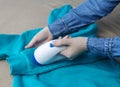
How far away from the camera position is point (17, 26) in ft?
3.37

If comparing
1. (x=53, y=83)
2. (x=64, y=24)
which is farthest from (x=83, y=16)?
(x=53, y=83)

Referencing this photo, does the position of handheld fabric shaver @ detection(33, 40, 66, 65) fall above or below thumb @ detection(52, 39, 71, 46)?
below

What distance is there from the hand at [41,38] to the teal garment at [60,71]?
4cm

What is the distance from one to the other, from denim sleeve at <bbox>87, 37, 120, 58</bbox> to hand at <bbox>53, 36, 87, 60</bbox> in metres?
0.02

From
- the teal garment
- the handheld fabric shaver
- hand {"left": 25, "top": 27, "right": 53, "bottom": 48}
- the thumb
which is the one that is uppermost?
hand {"left": 25, "top": 27, "right": 53, "bottom": 48}

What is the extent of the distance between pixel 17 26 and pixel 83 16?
26cm

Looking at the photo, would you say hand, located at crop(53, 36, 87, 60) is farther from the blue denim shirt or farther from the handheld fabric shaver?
the blue denim shirt

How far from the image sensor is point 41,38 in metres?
0.92

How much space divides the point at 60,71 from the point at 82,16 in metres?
0.24

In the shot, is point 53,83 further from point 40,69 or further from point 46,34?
point 46,34

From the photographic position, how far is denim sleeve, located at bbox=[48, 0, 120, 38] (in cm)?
95

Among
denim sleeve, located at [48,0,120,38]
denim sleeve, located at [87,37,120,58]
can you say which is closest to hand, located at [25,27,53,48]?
denim sleeve, located at [48,0,120,38]

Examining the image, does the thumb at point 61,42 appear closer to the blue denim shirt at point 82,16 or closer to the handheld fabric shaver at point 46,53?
the handheld fabric shaver at point 46,53

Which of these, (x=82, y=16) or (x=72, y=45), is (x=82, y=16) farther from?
(x=72, y=45)
